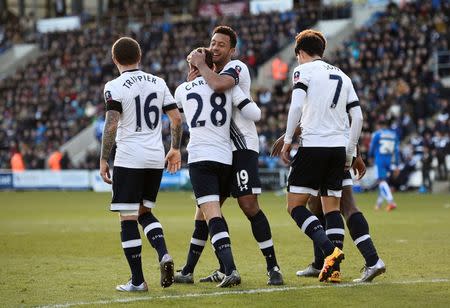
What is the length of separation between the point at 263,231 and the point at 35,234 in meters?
8.04

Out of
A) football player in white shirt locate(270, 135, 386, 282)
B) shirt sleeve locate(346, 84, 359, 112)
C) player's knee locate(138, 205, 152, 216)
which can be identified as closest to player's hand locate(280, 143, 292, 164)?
football player in white shirt locate(270, 135, 386, 282)

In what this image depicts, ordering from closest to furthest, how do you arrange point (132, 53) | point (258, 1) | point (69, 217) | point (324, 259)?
point (132, 53) < point (324, 259) < point (69, 217) < point (258, 1)

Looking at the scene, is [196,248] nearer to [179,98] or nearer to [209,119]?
[209,119]

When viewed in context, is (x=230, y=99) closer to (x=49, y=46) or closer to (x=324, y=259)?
(x=324, y=259)

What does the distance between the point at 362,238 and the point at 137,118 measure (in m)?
2.50

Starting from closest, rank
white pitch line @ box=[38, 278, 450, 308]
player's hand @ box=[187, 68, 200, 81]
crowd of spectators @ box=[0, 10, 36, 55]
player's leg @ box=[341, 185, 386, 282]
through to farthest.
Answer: white pitch line @ box=[38, 278, 450, 308]
player's leg @ box=[341, 185, 386, 282]
player's hand @ box=[187, 68, 200, 81]
crowd of spectators @ box=[0, 10, 36, 55]

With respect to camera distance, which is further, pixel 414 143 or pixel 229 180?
pixel 414 143

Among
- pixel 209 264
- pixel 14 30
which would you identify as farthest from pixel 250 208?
pixel 14 30

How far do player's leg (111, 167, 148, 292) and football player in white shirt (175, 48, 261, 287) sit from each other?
0.60 metres

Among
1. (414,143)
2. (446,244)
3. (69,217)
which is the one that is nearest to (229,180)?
(446,244)

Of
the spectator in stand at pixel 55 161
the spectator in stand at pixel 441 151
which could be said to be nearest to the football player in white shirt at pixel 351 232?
the spectator in stand at pixel 441 151

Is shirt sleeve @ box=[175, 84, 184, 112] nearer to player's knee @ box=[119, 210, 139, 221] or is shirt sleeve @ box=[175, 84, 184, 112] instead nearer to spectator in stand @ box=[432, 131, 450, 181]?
player's knee @ box=[119, 210, 139, 221]

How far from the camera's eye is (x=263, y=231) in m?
9.65

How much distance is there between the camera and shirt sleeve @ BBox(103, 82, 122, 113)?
368 inches
